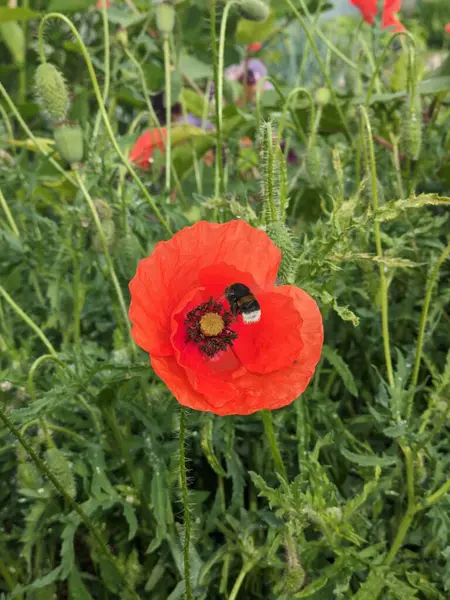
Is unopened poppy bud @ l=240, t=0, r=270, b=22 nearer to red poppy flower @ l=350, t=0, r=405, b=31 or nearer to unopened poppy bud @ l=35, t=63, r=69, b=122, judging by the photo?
unopened poppy bud @ l=35, t=63, r=69, b=122

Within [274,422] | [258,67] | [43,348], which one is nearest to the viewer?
[274,422]

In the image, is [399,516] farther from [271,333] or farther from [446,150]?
[446,150]

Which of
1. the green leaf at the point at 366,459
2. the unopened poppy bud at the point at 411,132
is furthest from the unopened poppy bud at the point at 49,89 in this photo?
the green leaf at the point at 366,459

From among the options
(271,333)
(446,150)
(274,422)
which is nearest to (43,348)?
(274,422)

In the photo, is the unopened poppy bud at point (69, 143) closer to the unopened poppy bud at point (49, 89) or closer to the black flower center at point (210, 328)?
the unopened poppy bud at point (49, 89)

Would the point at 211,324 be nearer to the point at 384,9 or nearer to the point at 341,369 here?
the point at 341,369
